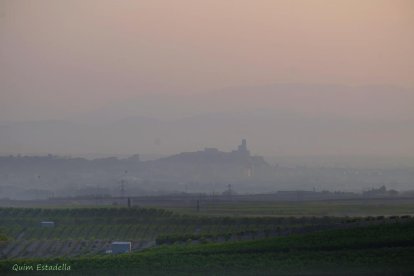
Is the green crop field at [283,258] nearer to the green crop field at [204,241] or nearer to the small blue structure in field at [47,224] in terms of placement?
the green crop field at [204,241]

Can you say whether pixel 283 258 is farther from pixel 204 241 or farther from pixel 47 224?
pixel 47 224

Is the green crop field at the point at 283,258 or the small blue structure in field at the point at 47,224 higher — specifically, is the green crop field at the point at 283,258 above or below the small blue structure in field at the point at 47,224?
below

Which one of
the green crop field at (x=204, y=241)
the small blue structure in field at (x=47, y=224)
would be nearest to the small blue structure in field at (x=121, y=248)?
the green crop field at (x=204, y=241)

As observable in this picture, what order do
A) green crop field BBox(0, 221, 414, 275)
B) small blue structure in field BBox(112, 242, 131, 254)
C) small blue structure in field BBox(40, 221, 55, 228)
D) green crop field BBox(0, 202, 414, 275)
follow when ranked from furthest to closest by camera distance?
small blue structure in field BBox(40, 221, 55, 228) < small blue structure in field BBox(112, 242, 131, 254) < green crop field BBox(0, 202, 414, 275) < green crop field BBox(0, 221, 414, 275)

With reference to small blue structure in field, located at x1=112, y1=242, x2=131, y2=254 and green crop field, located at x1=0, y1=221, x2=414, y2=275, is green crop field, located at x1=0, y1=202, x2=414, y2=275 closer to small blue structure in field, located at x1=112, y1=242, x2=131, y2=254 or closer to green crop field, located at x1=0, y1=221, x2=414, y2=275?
green crop field, located at x1=0, y1=221, x2=414, y2=275

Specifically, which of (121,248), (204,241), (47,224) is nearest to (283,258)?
(204,241)

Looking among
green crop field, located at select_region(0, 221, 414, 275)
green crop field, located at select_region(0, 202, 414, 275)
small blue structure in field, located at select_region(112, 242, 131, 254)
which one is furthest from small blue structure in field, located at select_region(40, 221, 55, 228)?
green crop field, located at select_region(0, 221, 414, 275)

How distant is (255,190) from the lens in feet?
167

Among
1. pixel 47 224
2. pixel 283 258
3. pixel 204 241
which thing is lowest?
pixel 283 258

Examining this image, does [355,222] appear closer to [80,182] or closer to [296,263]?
[296,263]

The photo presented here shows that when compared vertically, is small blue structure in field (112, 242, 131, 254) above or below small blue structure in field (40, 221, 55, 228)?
below

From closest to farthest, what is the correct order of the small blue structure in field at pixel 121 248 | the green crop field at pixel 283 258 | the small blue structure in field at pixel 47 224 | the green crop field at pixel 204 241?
the green crop field at pixel 283 258
the green crop field at pixel 204 241
the small blue structure in field at pixel 121 248
the small blue structure in field at pixel 47 224

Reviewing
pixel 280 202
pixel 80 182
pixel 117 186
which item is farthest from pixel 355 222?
pixel 80 182

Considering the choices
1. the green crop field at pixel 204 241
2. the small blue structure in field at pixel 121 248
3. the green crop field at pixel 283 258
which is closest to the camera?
the green crop field at pixel 283 258
